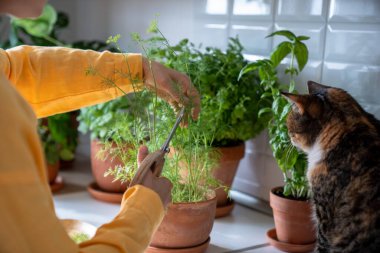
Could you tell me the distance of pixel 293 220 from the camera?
1.08 meters

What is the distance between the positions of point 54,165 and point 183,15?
611 mm

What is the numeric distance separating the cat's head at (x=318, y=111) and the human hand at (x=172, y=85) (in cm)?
19

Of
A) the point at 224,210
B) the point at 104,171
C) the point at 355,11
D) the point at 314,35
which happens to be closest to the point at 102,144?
the point at 104,171

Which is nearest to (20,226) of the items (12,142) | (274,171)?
(12,142)

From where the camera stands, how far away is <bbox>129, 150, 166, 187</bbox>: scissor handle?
0.73 meters

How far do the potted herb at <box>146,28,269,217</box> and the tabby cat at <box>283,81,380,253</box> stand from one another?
10.9 inches

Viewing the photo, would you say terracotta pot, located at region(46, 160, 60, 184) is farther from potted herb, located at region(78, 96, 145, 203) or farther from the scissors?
the scissors

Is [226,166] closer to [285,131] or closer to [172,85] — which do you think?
[285,131]

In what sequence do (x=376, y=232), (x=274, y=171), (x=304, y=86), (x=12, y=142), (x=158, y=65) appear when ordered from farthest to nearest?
(x=274, y=171) < (x=304, y=86) < (x=158, y=65) < (x=376, y=232) < (x=12, y=142)

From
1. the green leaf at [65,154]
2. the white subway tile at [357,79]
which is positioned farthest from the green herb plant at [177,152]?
the green leaf at [65,154]

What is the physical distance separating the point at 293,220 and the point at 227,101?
323mm

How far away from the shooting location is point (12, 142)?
53 cm

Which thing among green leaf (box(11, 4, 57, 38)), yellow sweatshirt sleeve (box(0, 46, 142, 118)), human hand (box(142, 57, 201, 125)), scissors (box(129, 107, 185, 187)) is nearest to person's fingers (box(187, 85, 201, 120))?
human hand (box(142, 57, 201, 125))

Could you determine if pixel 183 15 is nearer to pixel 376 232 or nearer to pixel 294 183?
pixel 294 183
